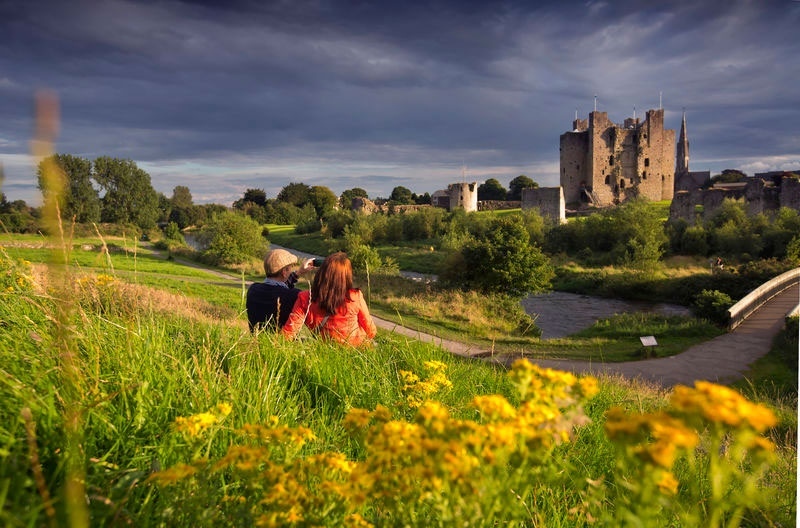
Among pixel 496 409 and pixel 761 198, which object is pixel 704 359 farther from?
pixel 761 198

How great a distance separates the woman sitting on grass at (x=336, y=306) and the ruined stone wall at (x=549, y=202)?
44466mm

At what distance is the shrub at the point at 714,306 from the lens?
18.0m

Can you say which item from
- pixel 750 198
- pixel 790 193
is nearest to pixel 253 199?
pixel 790 193

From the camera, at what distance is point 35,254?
14.8 ft

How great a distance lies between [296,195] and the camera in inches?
531

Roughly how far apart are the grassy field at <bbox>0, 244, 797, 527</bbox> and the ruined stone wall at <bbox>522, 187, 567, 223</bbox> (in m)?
45.5

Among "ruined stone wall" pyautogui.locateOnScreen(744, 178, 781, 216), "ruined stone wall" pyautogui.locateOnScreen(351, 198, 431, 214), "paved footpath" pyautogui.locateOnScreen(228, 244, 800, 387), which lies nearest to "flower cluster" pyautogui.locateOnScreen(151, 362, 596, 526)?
"paved footpath" pyautogui.locateOnScreen(228, 244, 800, 387)

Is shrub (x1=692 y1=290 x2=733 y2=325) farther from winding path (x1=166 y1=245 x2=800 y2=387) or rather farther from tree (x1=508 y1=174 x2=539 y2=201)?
tree (x1=508 y1=174 x2=539 y2=201)

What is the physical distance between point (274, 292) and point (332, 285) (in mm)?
789

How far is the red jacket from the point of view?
389 centimetres

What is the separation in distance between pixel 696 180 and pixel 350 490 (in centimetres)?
7550

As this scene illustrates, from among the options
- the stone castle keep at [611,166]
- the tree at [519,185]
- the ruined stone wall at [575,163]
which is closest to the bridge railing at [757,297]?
the stone castle keep at [611,166]

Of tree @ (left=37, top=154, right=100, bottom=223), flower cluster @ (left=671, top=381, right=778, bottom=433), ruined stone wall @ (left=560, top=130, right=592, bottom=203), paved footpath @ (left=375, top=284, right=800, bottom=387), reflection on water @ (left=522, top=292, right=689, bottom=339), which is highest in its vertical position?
ruined stone wall @ (left=560, top=130, right=592, bottom=203)

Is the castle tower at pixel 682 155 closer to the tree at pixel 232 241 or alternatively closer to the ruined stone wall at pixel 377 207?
the ruined stone wall at pixel 377 207
